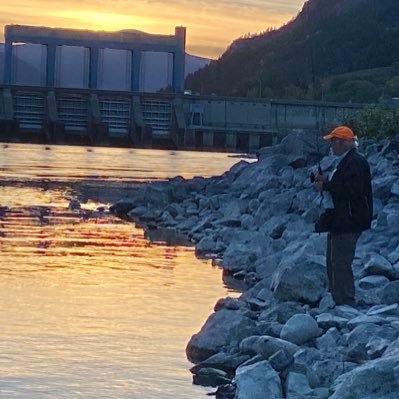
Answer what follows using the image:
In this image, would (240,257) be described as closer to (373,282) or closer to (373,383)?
(373,282)

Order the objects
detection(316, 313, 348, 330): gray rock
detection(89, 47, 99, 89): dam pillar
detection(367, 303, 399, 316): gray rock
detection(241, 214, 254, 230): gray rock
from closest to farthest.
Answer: detection(316, 313, 348, 330): gray rock, detection(367, 303, 399, 316): gray rock, detection(241, 214, 254, 230): gray rock, detection(89, 47, 99, 89): dam pillar

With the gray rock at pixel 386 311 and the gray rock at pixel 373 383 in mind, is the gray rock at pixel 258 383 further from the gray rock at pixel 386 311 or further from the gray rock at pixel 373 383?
the gray rock at pixel 386 311

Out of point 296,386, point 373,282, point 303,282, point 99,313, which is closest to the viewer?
point 296,386

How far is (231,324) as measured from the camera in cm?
1077

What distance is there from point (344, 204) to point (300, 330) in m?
1.47

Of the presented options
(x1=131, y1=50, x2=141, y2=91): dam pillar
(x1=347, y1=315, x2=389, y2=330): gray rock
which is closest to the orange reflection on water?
(x1=347, y1=315, x2=389, y2=330): gray rock

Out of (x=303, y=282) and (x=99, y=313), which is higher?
(x=303, y=282)

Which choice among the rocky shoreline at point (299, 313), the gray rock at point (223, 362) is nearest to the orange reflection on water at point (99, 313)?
the gray rock at point (223, 362)

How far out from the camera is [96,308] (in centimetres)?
1341

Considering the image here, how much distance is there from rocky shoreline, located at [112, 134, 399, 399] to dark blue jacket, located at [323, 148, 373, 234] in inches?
29.9

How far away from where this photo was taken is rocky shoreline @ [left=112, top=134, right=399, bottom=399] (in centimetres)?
886

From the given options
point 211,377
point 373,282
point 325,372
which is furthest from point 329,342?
point 373,282

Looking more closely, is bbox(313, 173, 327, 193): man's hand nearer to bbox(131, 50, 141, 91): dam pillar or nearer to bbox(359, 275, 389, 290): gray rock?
bbox(359, 275, 389, 290): gray rock

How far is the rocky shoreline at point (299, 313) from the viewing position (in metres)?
8.86
